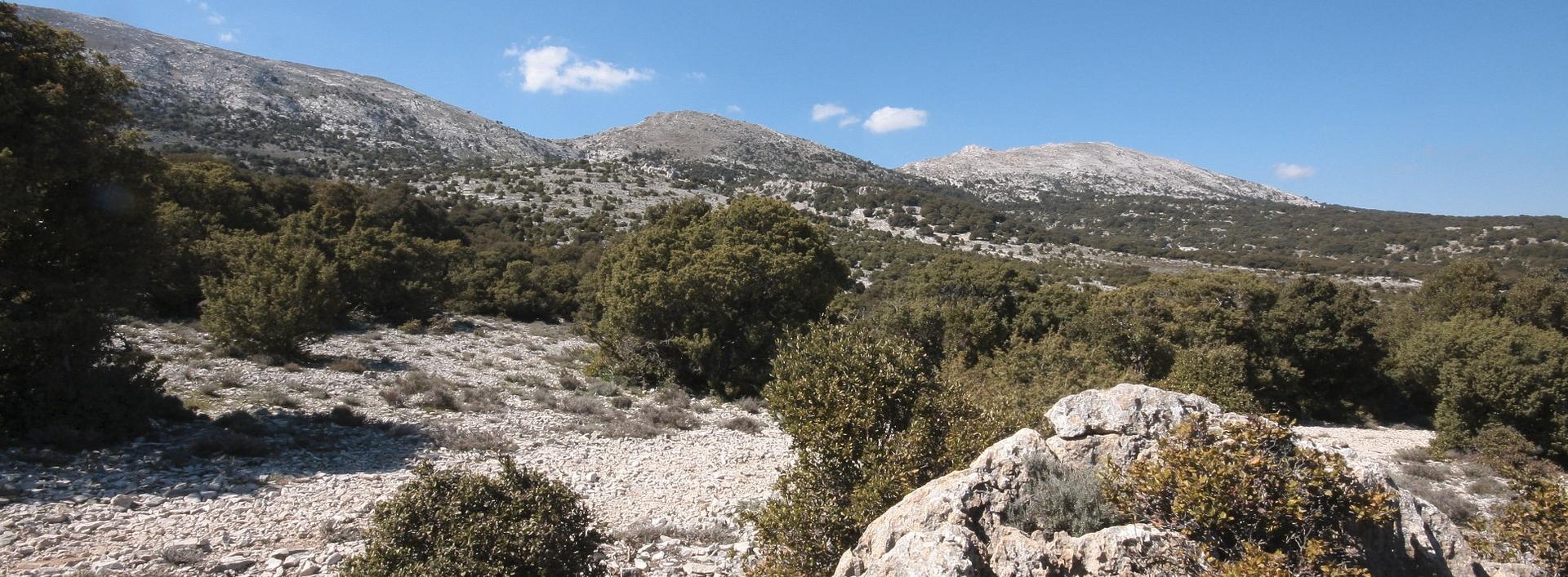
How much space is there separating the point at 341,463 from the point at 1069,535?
11.8 m

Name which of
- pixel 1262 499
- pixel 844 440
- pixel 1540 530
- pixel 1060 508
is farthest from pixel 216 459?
pixel 1540 530

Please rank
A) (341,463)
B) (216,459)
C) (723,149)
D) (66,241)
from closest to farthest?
(216,459) → (66,241) → (341,463) → (723,149)

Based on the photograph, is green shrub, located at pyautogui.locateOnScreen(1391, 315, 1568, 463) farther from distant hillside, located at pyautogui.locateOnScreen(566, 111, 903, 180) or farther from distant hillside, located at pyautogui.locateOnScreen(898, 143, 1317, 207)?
distant hillside, located at pyautogui.locateOnScreen(898, 143, 1317, 207)

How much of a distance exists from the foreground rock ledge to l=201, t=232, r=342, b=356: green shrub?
1911 centimetres

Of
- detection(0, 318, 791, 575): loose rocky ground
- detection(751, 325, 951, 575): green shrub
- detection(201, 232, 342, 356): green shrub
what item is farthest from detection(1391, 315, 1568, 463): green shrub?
detection(201, 232, 342, 356): green shrub

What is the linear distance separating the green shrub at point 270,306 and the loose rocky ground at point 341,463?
76cm

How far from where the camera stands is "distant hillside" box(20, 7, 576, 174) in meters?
66.2

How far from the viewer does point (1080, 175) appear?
13362cm

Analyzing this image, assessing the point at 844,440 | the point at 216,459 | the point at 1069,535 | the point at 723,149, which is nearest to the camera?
the point at 1069,535

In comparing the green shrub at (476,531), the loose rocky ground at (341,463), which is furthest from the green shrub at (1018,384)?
the green shrub at (476,531)

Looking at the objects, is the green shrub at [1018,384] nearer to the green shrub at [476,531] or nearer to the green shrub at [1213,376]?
the green shrub at [1213,376]

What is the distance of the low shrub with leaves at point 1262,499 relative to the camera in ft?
15.4

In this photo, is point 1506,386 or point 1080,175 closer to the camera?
point 1506,386

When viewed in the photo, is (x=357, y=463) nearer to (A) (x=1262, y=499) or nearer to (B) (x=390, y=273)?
(A) (x=1262, y=499)
